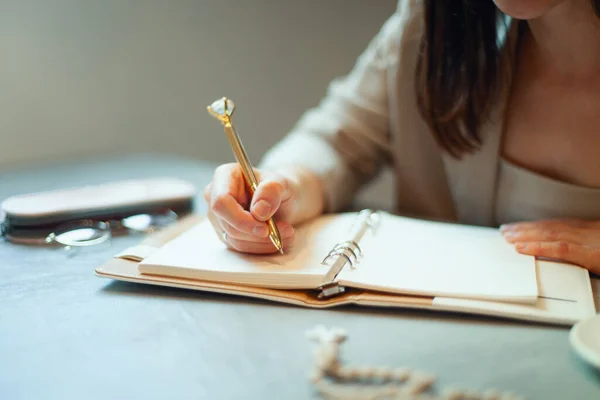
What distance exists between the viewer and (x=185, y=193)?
0.90 m

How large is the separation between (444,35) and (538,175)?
0.24 metres

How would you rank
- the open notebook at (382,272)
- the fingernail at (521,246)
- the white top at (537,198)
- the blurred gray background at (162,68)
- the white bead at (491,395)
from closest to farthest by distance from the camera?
the white bead at (491,395) → the open notebook at (382,272) → the fingernail at (521,246) → the white top at (537,198) → the blurred gray background at (162,68)

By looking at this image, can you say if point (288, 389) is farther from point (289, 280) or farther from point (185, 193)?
point (185, 193)

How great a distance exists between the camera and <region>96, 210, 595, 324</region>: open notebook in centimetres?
55

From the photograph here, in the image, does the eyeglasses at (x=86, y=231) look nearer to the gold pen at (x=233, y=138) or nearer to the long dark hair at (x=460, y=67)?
the gold pen at (x=233, y=138)

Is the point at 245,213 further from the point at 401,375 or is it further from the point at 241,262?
the point at 401,375

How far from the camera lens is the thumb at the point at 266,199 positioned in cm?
65

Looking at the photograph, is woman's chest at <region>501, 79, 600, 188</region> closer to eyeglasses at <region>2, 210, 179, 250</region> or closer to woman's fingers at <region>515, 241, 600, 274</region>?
woman's fingers at <region>515, 241, 600, 274</region>

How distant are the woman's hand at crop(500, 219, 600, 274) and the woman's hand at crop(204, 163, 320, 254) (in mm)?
262

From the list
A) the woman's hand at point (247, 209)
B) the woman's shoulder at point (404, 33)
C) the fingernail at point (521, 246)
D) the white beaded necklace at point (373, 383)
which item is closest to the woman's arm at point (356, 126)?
the woman's shoulder at point (404, 33)

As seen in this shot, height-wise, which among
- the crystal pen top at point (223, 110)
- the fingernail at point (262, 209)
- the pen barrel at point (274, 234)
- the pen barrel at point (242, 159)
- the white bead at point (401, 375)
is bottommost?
the white bead at point (401, 375)

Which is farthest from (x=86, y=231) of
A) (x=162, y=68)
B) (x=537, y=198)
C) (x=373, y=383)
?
(x=162, y=68)

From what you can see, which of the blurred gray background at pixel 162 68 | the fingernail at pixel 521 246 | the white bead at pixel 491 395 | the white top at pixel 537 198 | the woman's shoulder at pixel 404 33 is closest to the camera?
the white bead at pixel 491 395

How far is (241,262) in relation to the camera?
0.63m
